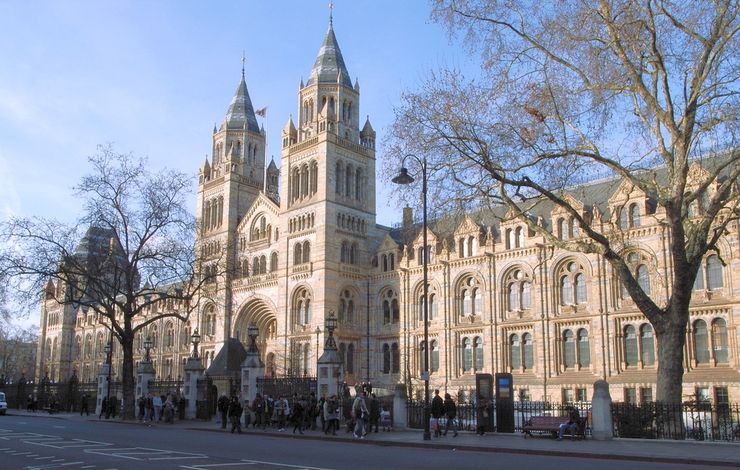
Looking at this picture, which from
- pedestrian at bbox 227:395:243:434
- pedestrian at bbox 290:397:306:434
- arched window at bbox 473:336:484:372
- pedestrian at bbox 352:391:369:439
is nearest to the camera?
pedestrian at bbox 352:391:369:439

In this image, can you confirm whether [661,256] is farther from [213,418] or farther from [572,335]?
[213,418]

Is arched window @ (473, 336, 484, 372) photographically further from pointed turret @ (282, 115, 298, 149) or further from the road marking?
the road marking

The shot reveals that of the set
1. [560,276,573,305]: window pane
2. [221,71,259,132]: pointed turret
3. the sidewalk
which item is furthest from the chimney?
[221,71,259,132]: pointed turret

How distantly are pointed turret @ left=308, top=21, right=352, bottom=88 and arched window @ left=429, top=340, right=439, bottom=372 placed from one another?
2286cm

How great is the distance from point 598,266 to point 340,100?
25.7 m

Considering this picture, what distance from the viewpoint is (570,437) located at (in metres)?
22.6

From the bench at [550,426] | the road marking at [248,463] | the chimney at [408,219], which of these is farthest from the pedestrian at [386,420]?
the road marking at [248,463]

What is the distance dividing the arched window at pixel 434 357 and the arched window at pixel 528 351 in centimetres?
761

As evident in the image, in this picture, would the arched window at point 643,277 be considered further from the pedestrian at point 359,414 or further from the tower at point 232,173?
the tower at point 232,173

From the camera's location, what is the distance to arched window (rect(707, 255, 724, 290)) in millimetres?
39188

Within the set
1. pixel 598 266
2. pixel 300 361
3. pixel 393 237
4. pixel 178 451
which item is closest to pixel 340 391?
pixel 178 451

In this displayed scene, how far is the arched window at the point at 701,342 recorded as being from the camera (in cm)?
3891

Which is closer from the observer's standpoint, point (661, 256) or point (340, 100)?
point (661, 256)

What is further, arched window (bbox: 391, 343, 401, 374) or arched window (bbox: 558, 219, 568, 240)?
arched window (bbox: 391, 343, 401, 374)
